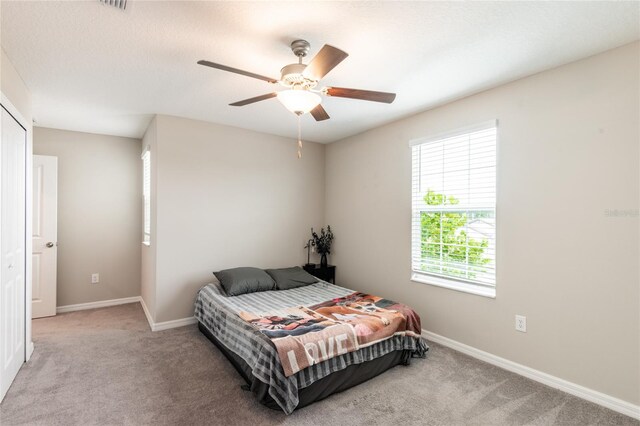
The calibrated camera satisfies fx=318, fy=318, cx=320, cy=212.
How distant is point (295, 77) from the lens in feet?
6.86

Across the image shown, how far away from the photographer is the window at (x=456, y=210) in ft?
9.86

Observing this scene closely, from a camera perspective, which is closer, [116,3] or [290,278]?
[116,3]

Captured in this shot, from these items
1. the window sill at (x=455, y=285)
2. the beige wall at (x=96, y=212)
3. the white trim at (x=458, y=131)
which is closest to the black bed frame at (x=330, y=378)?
the window sill at (x=455, y=285)

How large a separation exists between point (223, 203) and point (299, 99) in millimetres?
2451

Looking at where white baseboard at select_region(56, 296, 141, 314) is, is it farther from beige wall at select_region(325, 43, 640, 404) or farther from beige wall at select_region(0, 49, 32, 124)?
beige wall at select_region(325, 43, 640, 404)

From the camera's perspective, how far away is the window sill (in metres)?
3.00

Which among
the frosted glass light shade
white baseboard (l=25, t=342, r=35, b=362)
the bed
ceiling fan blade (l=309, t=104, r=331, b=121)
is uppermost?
ceiling fan blade (l=309, t=104, r=331, b=121)

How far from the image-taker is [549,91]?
2.59 metres

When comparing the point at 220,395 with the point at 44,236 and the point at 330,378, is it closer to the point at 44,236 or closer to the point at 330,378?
the point at 330,378

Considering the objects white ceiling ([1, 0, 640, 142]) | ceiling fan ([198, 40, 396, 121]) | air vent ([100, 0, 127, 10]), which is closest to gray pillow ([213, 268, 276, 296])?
white ceiling ([1, 0, 640, 142])

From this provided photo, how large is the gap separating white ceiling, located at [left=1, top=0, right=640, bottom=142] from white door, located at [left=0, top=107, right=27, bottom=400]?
0.65 metres

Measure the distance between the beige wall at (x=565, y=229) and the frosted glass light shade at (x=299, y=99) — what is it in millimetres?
1775

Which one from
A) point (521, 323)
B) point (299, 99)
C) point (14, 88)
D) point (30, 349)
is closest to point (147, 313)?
point (30, 349)

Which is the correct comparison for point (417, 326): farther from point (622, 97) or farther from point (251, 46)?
point (251, 46)
